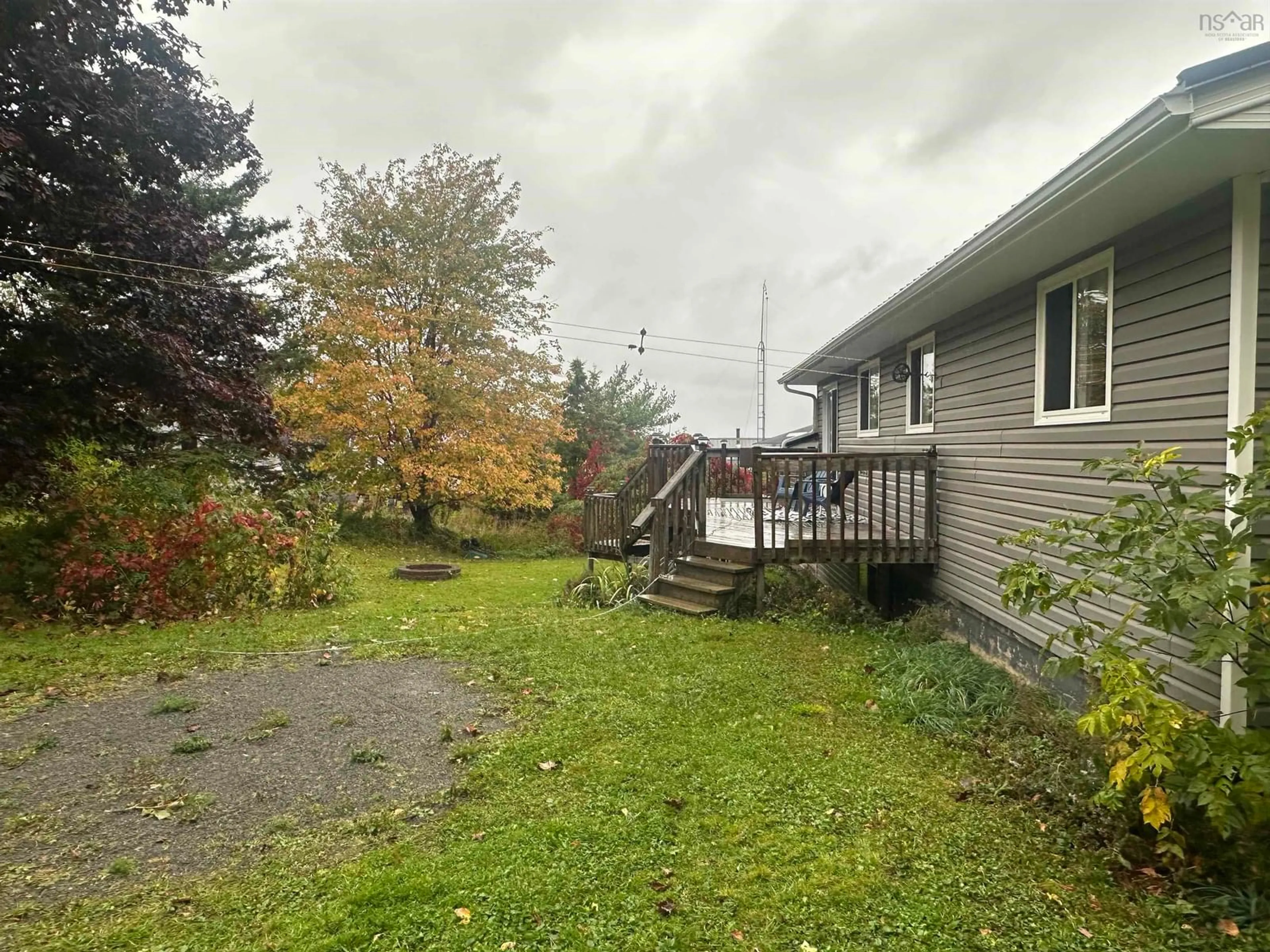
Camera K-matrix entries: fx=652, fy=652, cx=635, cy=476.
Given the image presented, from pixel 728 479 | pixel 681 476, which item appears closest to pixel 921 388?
pixel 681 476

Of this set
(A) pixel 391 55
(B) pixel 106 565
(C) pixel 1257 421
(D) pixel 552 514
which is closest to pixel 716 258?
(D) pixel 552 514

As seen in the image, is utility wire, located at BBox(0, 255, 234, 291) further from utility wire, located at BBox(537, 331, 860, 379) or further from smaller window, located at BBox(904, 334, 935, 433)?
smaller window, located at BBox(904, 334, 935, 433)

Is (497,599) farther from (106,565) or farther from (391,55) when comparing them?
(391,55)

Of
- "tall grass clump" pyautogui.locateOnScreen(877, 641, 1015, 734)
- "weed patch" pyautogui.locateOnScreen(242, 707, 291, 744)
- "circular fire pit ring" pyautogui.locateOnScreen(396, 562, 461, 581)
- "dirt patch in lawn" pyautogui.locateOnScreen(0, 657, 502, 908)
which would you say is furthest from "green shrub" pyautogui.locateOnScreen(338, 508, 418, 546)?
"tall grass clump" pyautogui.locateOnScreen(877, 641, 1015, 734)

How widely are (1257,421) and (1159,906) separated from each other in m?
1.90

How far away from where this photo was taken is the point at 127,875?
104 inches

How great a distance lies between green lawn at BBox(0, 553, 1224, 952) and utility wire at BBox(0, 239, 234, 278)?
5166mm

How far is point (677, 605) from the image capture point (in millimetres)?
7395

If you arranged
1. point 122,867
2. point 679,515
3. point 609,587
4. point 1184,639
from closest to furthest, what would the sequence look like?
point 122,867 → point 1184,639 → point 679,515 → point 609,587

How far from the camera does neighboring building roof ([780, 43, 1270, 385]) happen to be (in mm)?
2588

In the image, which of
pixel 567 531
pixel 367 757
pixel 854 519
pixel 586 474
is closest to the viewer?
pixel 367 757

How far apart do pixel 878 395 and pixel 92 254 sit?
1049 cm

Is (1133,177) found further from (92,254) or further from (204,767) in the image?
(92,254)

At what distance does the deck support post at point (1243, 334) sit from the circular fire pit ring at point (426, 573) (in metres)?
10.0
